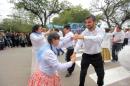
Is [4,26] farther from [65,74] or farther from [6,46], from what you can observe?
[65,74]

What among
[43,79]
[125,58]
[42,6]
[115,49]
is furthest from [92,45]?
[42,6]

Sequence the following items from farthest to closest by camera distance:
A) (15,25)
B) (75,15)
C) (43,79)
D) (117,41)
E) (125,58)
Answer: (15,25) < (75,15) < (117,41) < (125,58) < (43,79)

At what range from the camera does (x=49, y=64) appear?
543 cm

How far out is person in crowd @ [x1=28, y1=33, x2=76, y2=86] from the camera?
5.36m

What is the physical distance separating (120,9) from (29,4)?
46.4ft

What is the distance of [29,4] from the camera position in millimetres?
52094

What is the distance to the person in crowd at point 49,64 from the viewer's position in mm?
5355

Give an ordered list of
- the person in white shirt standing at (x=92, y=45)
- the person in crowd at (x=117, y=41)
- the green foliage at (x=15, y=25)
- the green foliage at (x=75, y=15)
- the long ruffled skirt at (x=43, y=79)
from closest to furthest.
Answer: the long ruffled skirt at (x=43, y=79)
the person in white shirt standing at (x=92, y=45)
the person in crowd at (x=117, y=41)
the green foliage at (x=75, y=15)
the green foliage at (x=15, y=25)

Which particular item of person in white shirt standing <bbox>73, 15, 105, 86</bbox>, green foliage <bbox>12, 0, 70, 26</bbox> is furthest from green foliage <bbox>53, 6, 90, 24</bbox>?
person in white shirt standing <bbox>73, 15, 105, 86</bbox>

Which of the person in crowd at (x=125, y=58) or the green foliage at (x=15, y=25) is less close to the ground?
the person in crowd at (x=125, y=58)

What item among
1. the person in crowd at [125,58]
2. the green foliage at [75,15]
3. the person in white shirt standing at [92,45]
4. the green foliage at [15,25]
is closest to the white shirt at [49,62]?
the person in white shirt standing at [92,45]

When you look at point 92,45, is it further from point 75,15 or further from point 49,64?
point 75,15

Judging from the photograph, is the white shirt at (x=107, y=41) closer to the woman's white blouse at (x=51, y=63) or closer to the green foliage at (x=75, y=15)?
the woman's white blouse at (x=51, y=63)

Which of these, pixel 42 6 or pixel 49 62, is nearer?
pixel 49 62
